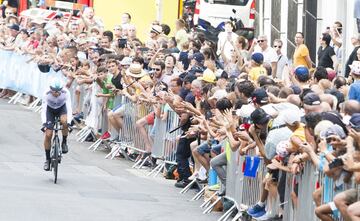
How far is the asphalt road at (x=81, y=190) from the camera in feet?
61.5

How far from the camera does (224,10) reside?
41000 millimetres

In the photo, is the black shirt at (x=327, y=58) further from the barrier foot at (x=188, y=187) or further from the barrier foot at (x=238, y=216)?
the barrier foot at (x=238, y=216)

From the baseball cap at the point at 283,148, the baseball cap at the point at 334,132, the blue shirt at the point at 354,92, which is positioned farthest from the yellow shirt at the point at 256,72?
the baseball cap at the point at 334,132

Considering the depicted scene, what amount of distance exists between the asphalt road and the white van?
40.9 feet

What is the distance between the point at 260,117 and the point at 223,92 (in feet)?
13.8

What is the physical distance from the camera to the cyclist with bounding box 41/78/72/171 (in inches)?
922

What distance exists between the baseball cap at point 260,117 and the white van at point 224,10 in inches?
912

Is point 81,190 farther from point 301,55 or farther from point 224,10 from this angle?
point 224,10

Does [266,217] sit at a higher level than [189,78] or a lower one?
lower

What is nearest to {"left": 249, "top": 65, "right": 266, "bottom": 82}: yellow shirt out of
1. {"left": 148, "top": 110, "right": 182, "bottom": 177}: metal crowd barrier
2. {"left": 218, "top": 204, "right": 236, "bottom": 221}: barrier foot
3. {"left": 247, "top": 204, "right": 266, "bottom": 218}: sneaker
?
{"left": 148, "top": 110, "right": 182, "bottom": 177}: metal crowd barrier

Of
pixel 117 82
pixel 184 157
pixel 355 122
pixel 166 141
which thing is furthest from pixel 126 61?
pixel 355 122

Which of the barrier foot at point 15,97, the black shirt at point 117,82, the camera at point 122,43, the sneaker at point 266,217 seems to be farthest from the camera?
the barrier foot at point 15,97

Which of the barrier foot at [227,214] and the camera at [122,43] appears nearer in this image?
the barrier foot at [227,214]

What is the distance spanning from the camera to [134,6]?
140ft
